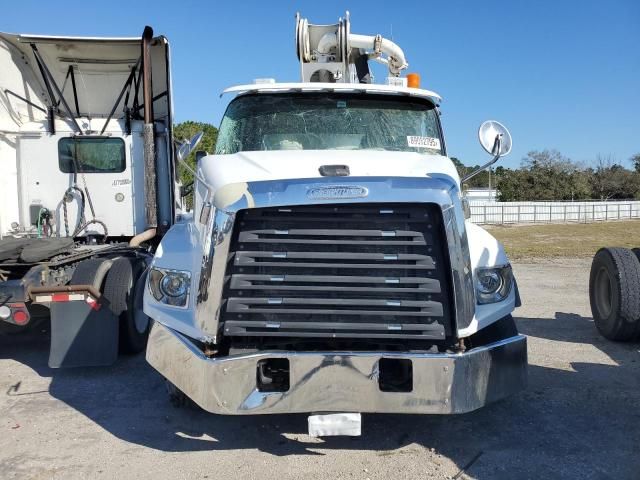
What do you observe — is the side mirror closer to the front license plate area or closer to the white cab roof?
the white cab roof

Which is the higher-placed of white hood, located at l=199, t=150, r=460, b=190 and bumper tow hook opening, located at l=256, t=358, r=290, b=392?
white hood, located at l=199, t=150, r=460, b=190

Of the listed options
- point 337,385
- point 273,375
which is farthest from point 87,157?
point 337,385

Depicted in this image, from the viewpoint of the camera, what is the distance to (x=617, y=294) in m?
6.38

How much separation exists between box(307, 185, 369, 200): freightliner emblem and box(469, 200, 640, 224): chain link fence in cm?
3345

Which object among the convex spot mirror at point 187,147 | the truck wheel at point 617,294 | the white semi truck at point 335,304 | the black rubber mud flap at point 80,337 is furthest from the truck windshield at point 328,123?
the truck wheel at point 617,294

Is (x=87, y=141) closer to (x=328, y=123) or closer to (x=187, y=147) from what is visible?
(x=187, y=147)

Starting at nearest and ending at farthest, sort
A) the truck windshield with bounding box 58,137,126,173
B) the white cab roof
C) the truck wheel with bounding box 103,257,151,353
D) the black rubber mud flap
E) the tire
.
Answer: the white cab roof, the black rubber mud flap, the tire, the truck wheel with bounding box 103,257,151,353, the truck windshield with bounding box 58,137,126,173

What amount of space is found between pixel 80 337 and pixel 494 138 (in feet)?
13.7

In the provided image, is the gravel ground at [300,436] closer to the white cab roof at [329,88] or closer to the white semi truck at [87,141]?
the white semi truck at [87,141]

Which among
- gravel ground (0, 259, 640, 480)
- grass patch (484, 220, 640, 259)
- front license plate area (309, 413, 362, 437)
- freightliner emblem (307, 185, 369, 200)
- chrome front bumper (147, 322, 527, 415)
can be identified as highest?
freightliner emblem (307, 185, 369, 200)

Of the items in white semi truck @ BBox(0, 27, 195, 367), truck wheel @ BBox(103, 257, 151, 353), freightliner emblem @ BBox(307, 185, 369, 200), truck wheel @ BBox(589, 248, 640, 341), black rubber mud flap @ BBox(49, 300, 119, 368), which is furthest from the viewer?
white semi truck @ BBox(0, 27, 195, 367)

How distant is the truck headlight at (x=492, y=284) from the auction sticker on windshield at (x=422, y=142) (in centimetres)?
149

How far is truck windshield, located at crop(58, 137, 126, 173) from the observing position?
7.89 m

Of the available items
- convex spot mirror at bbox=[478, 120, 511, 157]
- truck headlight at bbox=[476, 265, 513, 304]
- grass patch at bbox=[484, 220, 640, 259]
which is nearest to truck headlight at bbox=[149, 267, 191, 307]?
truck headlight at bbox=[476, 265, 513, 304]
